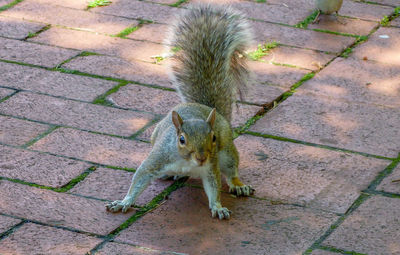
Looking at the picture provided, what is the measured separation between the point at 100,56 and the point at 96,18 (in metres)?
0.50

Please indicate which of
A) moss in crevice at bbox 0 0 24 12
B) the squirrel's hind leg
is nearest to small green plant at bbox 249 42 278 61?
the squirrel's hind leg

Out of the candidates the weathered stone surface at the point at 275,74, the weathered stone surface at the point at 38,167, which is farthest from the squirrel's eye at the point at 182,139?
the weathered stone surface at the point at 275,74

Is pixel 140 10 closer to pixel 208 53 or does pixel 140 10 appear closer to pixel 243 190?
pixel 208 53

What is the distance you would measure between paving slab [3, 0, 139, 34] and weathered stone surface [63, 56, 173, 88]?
35 cm

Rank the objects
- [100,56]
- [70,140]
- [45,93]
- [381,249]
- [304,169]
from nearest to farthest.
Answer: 1. [381,249]
2. [304,169]
3. [70,140]
4. [45,93]
5. [100,56]

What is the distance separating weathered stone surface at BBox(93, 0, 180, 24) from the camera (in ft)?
14.1

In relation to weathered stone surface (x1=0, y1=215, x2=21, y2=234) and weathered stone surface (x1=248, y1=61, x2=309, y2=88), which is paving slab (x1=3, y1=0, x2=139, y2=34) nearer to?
weathered stone surface (x1=248, y1=61, x2=309, y2=88)

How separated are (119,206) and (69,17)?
1964 mm

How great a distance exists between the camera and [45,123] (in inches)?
127

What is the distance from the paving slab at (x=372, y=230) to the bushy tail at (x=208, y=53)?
0.68 m

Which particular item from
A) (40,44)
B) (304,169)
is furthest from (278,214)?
(40,44)

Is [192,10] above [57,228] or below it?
above

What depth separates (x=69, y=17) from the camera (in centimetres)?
429

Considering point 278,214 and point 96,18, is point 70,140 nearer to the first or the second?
point 278,214
